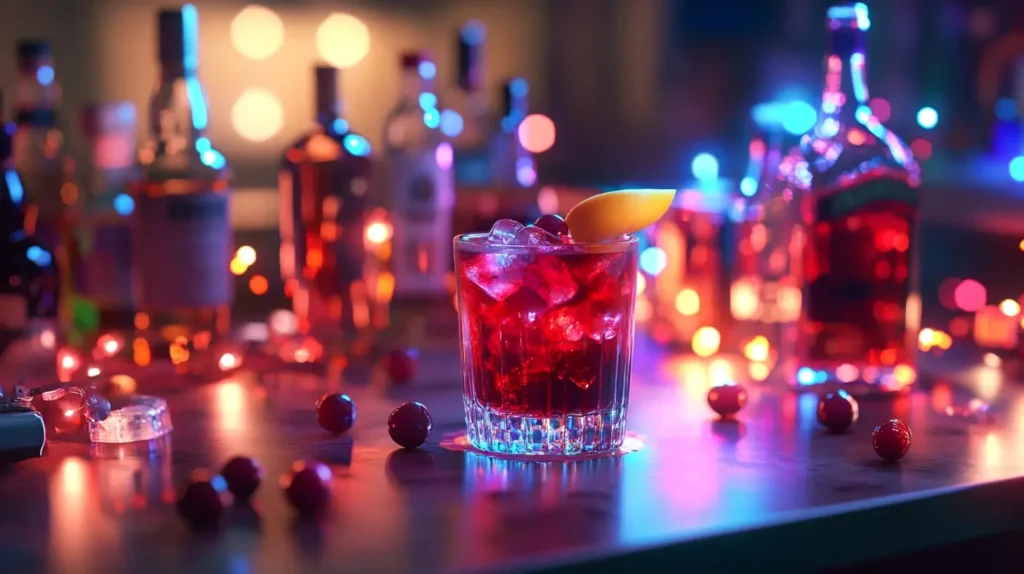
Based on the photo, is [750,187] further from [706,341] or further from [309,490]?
[309,490]

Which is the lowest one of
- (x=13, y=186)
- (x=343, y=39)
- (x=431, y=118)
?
(x=13, y=186)

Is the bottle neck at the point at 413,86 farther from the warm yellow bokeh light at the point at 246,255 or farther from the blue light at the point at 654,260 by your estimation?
the warm yellow bokeh light at the point at 246,255

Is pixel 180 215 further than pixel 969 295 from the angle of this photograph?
No

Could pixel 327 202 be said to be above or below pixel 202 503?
above

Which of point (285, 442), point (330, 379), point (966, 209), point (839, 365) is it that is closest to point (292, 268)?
point (330, 379)

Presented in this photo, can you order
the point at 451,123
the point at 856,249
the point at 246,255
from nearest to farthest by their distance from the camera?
1. the point at 856,249
2. the point at 451,123
3. the point at 246,255

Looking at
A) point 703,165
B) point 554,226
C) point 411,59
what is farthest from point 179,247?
point 703,165

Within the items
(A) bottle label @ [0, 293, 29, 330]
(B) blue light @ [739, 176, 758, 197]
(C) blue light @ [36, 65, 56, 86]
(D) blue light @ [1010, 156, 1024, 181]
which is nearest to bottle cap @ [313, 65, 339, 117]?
(C) blue light @ [36, 65, 56, 86]

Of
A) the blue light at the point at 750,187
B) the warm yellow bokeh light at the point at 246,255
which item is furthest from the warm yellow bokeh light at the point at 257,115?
the blue light at the point at 750,187
